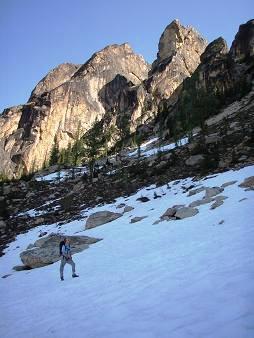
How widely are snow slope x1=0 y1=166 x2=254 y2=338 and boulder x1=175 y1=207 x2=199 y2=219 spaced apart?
0.39m

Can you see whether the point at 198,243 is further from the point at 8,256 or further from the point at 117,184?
the point at 117,184

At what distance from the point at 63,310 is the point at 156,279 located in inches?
109

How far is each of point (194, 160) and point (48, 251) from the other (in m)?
17.7

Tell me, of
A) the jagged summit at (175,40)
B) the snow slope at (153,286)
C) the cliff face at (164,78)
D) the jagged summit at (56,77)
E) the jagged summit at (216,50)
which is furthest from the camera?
the jagged summit at (56,77)

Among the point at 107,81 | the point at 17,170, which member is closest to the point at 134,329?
the point at 17,170

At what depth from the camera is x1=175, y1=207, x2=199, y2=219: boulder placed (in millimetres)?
18062

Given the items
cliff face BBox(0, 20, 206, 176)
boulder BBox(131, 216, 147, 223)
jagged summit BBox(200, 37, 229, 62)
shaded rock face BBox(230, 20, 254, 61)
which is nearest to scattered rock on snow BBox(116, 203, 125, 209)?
boulder BBox(131, 216, 147, 223)

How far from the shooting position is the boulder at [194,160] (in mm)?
31873

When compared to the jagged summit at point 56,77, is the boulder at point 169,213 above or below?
below

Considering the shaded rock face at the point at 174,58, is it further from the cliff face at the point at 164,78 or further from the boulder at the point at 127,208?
the boulder at the point at 127,208

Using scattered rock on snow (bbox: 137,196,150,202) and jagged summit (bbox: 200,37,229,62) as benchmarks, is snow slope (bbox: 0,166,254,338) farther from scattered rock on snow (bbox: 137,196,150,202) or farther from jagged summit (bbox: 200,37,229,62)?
jagged summit (bbox: 200,37,229,62)

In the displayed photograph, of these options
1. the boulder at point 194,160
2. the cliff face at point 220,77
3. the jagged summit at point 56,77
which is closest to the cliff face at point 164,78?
the cliff face at point 220,77

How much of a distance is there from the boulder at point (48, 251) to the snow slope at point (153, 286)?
917mm

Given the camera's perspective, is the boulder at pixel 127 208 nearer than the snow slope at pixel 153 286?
No
